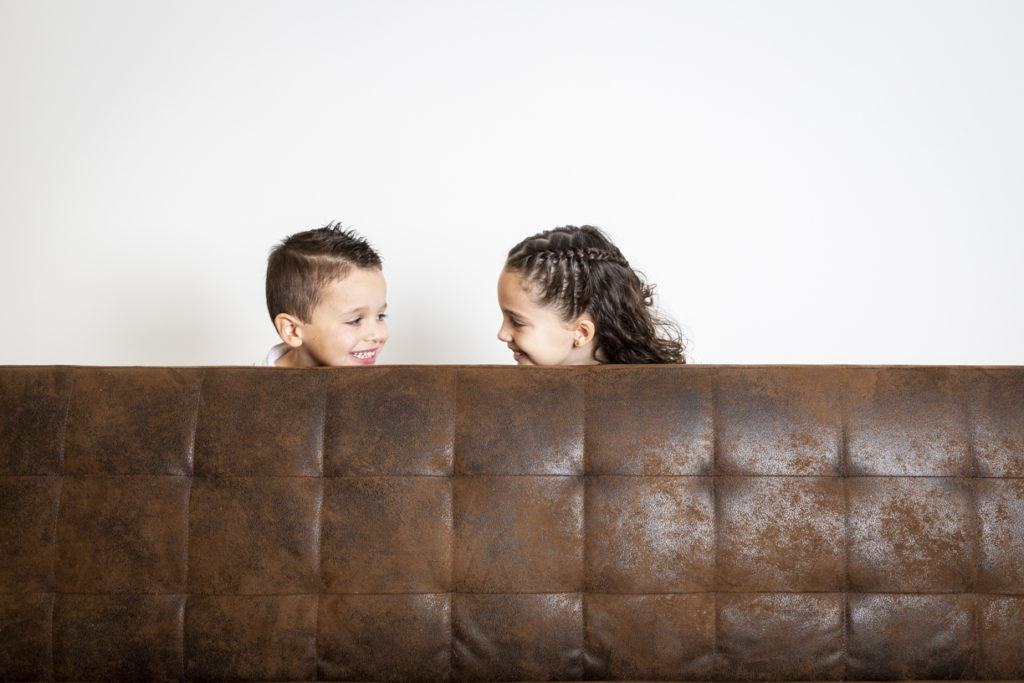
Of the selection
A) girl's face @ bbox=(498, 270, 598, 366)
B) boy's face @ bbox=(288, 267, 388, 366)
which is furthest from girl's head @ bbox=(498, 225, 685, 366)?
boy's face @ bbox=(288, 267, 388, 366)

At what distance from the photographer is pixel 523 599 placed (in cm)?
133

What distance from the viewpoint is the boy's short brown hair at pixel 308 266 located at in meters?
2.09

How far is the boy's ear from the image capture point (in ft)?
6.99

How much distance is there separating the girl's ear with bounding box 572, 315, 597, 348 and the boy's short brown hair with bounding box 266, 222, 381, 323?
0.56 m

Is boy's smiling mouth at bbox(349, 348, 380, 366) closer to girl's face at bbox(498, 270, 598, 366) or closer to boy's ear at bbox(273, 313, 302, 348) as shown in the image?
boy's ear at bbox(273, 313, 302, 348)

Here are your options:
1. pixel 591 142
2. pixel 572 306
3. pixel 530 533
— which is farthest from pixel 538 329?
pixel 591 142

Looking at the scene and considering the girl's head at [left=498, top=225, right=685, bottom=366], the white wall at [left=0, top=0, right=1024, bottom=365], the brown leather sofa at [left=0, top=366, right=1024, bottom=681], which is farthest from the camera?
the white wall at [left=0, top=0, right=1024, bottom=365]

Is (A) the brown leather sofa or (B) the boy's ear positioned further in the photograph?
(B) the boy's ear

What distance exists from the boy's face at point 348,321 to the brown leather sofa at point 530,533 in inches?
29.0

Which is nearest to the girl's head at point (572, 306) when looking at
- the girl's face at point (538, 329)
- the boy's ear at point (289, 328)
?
the girl's face at point (538, 329)

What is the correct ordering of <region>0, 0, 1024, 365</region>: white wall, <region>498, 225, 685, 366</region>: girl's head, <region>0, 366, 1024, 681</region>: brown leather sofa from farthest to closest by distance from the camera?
<region>0, 0, 1024, 365</region>: white wall
<region>498, 225, 685, 366</region>: girl's head
<region>0, 366, 1024, 681</region>: brown leather sofa

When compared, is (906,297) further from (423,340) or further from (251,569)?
(251,569)

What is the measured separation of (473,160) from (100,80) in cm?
138

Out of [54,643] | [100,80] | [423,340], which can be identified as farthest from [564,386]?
[100,80]
